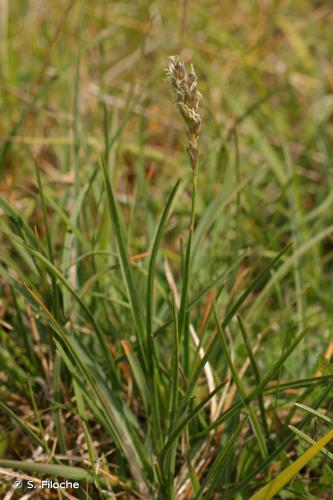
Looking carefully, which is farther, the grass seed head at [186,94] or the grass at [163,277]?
the grass at [163,277]

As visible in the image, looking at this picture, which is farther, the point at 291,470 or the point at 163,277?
the point at 163,277

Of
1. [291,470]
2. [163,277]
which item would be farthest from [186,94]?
[163,277]

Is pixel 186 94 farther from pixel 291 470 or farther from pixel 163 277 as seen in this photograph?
pixel 163 277

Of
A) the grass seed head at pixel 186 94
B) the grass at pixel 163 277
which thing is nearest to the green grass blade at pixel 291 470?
the grass at pixel 163 277

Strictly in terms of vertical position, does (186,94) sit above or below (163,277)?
above

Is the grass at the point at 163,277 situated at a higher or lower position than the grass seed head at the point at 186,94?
lower

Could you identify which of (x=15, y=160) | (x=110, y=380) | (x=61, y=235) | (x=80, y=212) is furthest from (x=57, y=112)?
(x=110, y=380)

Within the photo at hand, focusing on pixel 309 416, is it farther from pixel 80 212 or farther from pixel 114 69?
pixel 114 69

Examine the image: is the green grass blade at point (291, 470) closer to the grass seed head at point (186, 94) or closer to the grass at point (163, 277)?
the grass at point (163, 277)
